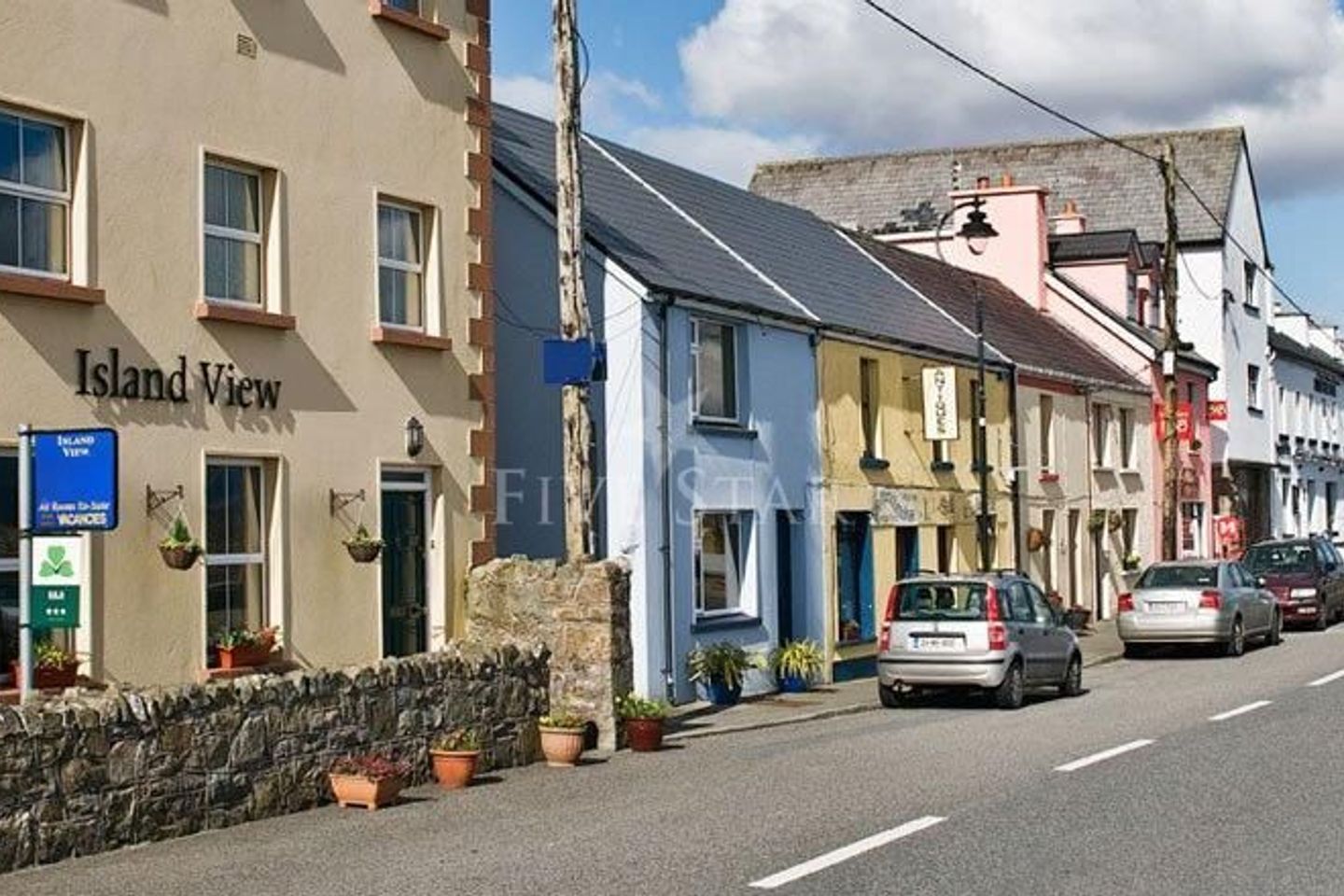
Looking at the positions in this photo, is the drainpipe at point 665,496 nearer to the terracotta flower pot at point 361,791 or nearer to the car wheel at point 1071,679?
the car wheel at point 1071,679

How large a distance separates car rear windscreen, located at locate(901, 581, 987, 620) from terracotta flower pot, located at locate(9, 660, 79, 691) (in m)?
10.8

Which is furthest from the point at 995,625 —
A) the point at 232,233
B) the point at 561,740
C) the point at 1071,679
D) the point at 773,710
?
the point at 232,233

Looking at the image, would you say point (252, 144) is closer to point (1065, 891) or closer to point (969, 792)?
point (969, 792)

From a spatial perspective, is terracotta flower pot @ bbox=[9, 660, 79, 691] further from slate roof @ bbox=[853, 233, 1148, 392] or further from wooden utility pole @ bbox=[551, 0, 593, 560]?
slate roof @ bbox=[853, 233, 1148, 392]

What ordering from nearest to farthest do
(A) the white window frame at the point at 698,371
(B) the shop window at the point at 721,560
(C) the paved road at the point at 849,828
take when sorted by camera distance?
(C) the paved road at the point at 849,828 < (A) the white window frame at the point at 698,371 < (B) the shop window at the point at 721,560

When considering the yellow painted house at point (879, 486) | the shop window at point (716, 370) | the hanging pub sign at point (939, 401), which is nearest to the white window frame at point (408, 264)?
the shop window at point (716, 370)

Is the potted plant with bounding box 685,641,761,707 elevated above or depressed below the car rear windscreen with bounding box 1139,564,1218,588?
below

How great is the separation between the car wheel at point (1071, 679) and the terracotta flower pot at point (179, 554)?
12.1 m

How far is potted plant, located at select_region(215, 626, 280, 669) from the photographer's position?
51.4 feet

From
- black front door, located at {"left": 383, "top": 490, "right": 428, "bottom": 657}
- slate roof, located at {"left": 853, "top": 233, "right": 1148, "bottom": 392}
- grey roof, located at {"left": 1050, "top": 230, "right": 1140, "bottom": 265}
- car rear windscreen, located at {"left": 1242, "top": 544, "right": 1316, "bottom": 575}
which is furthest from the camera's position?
grey roof, located at {"left": 1050, "top": 230, "right": 1140, "bottom": 265}

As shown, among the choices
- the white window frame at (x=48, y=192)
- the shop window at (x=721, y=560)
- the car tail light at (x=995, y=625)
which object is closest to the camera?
the white window frame at (x=48, y=192)

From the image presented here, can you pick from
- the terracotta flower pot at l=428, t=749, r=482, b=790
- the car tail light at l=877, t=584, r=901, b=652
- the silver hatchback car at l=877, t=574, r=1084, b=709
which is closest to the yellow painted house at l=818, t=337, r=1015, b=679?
the car tail light at l=877, t=584, r=901, b=652

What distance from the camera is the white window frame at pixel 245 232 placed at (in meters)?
15.9

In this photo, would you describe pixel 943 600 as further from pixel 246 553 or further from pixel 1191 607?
pixel 1191 607
